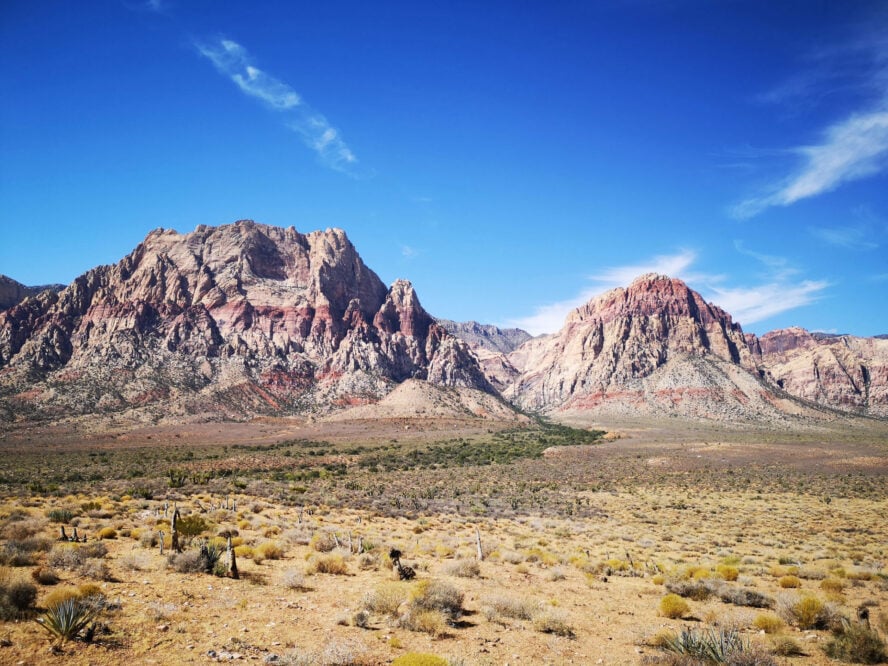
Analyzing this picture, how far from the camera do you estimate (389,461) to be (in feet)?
217

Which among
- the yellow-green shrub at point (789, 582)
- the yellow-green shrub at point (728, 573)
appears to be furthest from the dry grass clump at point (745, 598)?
the yellow-green shrub at point (789, 582)

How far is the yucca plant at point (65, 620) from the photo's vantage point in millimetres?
8367

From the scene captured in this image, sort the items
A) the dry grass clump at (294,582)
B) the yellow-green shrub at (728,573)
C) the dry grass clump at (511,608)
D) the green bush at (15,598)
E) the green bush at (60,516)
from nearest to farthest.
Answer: the green bush at (15,598) → the dry grass clump at (511,608) → the dry grass clump at (294,582) → the yellow-green shrub at (728,573) → the green bush at (60,516)

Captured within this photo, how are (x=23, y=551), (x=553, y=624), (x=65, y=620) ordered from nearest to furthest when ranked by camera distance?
(x=65, y=620) < (x=553, y=624) < (x=23, y=551)

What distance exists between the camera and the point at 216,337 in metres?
151

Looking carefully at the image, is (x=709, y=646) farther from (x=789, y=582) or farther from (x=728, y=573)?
(x=789, y=582)

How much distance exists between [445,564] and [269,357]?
488ft

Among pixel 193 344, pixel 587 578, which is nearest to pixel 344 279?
pixel 193 344

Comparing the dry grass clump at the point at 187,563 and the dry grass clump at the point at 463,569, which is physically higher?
the dry grass clump at the point at 187,563

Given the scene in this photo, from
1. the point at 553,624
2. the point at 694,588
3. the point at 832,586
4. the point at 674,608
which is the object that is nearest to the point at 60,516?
the point at 553,624

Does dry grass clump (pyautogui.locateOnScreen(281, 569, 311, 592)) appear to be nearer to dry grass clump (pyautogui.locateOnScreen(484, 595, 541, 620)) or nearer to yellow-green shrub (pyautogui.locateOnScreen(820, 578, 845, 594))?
dry grass clump (pyautogui.locateOnScreen(484, 595, 541, 620))

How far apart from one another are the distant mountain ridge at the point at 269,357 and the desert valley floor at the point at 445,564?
77.8m

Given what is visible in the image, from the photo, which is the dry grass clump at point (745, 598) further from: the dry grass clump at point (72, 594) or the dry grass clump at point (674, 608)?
the dry grass clump at point (72, 594)

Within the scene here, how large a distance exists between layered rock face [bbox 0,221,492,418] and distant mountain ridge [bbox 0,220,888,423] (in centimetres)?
50
